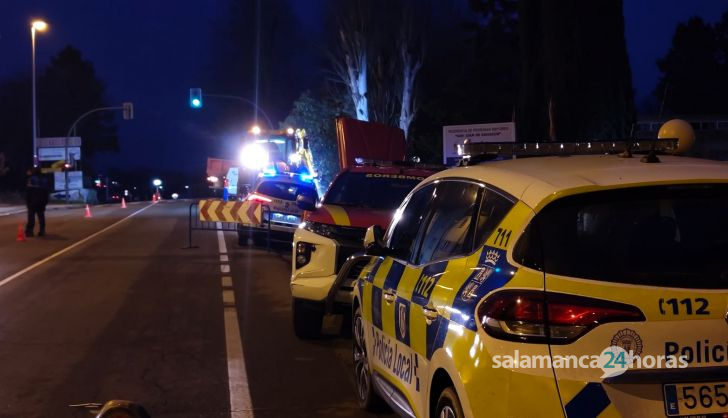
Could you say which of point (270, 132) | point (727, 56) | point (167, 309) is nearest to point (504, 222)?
point (167, 309)

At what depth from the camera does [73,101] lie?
9606 cm

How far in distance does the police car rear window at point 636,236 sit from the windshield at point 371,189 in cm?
645

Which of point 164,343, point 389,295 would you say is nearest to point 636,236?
point 389,295

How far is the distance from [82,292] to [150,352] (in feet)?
14.3

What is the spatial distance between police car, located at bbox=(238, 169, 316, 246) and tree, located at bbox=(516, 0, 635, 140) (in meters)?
6.33

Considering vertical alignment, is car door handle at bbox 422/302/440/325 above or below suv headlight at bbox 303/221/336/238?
below

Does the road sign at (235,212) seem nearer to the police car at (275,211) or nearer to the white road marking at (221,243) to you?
the police car at (275,211)

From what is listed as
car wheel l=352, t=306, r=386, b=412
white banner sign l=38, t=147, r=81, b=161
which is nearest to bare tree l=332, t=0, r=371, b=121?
car wheel l=352, t=306, r=386, b=412

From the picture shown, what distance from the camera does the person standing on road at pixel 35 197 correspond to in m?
22.5

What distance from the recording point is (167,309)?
1086cm

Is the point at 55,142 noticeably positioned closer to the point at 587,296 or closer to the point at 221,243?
the point at 221,243

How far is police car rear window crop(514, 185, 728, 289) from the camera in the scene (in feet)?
11.5

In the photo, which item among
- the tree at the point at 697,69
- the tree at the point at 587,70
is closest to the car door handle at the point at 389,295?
the tree at the point at 587,70

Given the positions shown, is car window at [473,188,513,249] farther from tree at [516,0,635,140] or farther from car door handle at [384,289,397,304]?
tree at [516,0,635,140]
